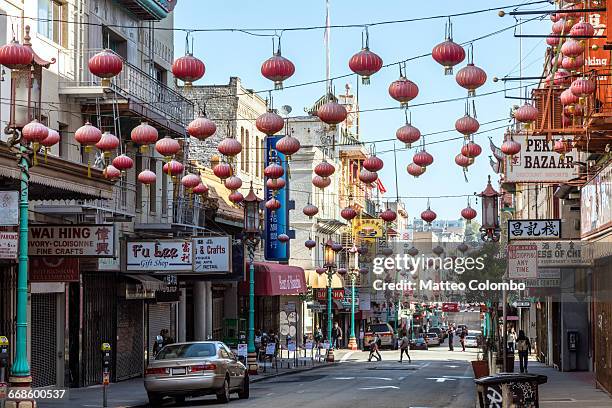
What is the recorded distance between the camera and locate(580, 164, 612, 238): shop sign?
25.9 meters

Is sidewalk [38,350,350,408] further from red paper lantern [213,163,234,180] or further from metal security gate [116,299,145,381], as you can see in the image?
red paper lantern [213,163,234,180]

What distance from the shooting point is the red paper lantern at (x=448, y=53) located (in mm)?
17469

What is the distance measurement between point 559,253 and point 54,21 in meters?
18.2

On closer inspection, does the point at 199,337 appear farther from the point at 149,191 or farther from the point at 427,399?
the point at 427,399

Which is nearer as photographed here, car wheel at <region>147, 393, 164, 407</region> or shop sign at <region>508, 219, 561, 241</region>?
car wheel at <region>147, 393, 164, 407</region>

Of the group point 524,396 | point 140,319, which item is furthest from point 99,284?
point 524,396

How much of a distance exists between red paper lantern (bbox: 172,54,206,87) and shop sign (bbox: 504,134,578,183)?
1482cm

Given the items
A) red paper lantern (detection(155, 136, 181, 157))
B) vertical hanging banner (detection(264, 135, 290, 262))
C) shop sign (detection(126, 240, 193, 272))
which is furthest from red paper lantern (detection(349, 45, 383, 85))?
vertical hanging banner (detection(264, 135, 290, 262))

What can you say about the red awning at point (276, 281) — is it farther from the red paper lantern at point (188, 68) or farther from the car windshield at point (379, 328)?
the red paper lantern at point (188, 68)

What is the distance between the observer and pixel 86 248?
88.4ft

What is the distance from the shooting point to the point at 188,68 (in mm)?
18828

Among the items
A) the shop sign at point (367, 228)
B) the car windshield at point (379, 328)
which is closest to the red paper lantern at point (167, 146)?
the car windshield at point (379, 328)

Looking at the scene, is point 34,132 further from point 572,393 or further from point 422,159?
point 572,393

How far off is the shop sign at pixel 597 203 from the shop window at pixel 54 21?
14449mm
